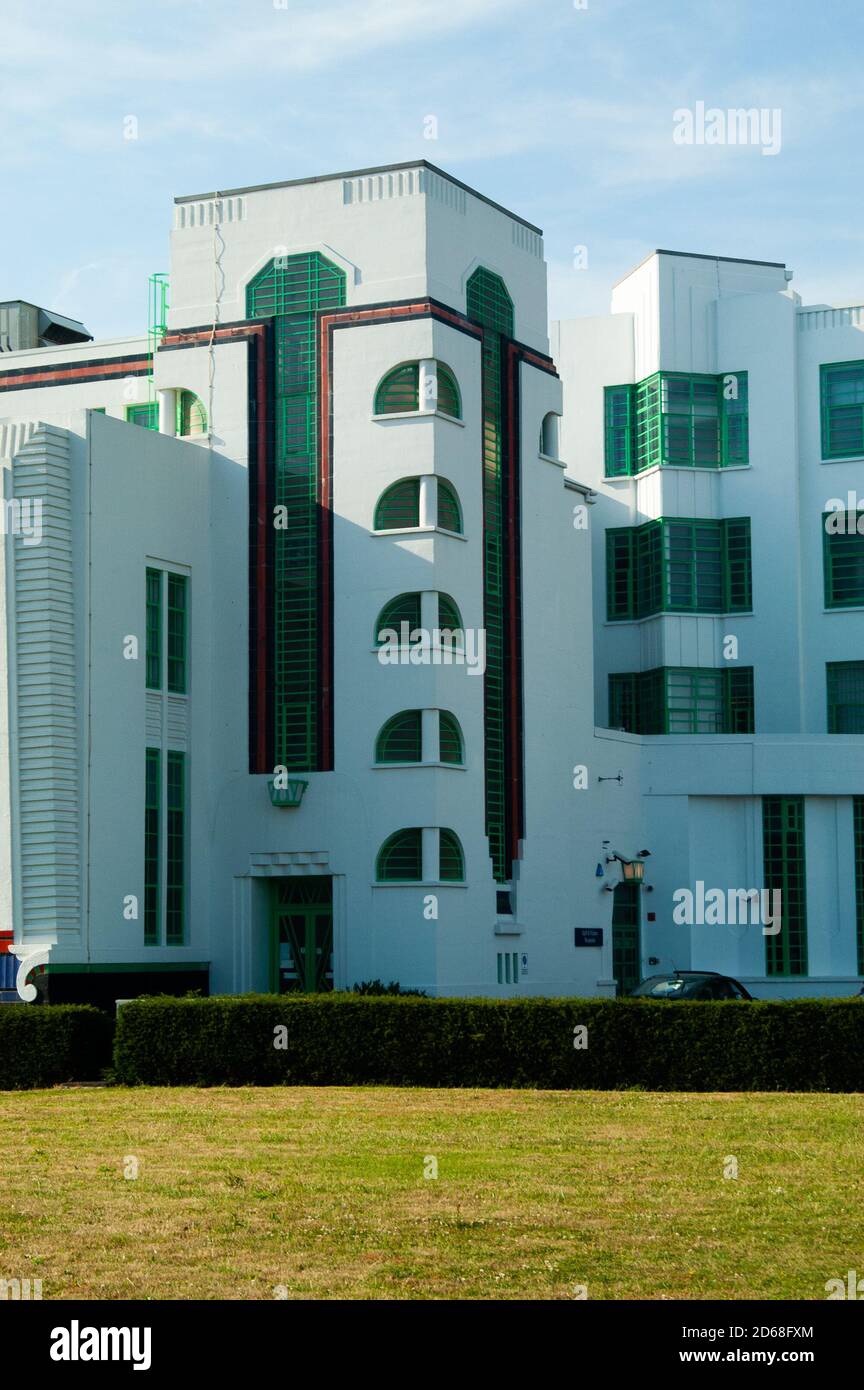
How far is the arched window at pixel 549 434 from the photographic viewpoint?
3991 cm

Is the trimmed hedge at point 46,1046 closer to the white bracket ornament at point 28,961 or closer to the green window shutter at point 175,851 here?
the white bracket ornament at point 28,961

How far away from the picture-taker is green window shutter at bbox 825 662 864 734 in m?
44.3

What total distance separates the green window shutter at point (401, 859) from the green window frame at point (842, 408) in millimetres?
16478

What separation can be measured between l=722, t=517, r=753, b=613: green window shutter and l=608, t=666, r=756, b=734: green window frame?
1.57 meters

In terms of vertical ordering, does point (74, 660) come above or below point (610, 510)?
below

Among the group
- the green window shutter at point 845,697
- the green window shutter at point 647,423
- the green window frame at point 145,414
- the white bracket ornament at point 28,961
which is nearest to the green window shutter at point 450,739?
the white bracket ornament at point 28,961

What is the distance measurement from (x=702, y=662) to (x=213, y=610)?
13922 millimetres

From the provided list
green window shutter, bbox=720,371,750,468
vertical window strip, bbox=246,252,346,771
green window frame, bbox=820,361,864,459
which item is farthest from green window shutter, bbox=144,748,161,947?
green window frame, bbox=820,361,864,459

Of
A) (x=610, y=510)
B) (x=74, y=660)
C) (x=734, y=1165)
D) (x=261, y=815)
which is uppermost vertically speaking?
(x=610, y=510)

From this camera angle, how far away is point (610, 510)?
4638 centimetres

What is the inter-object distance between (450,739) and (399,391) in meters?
6.62
